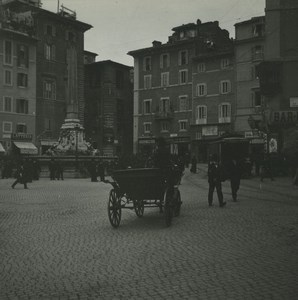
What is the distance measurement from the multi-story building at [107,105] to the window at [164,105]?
6486mm

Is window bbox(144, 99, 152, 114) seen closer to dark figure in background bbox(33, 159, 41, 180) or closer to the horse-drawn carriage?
dark figure in background bbox(33, 159, 41, 180)

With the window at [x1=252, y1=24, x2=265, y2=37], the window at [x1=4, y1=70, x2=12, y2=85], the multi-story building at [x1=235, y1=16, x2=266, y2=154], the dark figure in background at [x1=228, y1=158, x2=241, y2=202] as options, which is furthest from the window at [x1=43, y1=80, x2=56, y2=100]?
the dark figure in background at [x1=228, y1=158, x2=241, y2=202]

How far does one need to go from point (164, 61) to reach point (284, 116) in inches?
1147

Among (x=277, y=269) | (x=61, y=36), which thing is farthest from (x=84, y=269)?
(x=61, y=36)

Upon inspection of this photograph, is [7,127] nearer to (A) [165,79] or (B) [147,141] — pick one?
(B) [147,141]

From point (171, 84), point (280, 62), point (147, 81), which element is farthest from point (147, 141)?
point (280, 62)

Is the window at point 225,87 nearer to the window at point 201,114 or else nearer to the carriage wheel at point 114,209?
the window at point 201,114

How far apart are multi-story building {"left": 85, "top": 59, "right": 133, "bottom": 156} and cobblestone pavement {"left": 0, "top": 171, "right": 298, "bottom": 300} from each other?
49.7m

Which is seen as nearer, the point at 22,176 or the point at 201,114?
the point at 22,176

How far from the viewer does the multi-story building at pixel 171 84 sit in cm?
5706

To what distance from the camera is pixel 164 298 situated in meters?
4.96

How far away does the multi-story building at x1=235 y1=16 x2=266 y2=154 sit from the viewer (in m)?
49.5

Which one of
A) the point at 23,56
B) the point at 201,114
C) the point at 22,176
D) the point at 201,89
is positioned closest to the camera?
the point at 22,176

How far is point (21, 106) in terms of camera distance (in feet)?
168
